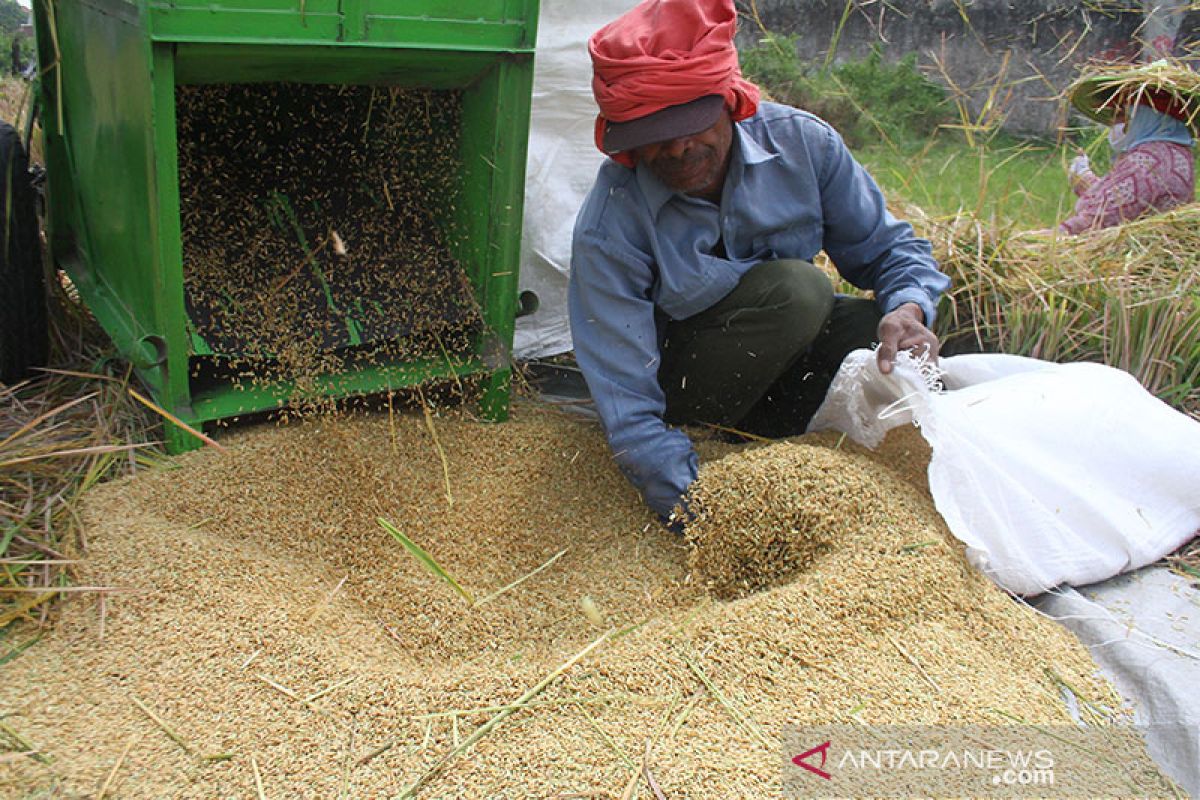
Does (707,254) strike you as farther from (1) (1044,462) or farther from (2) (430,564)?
(2) (430,564)

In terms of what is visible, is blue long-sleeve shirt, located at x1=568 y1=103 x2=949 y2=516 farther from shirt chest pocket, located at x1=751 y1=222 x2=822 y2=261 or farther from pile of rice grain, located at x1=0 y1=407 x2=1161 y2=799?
pile of rice grain, located at x1=0 y1=407 x2=1161 y2=799

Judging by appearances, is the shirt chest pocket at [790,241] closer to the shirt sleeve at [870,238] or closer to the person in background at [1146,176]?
the shirt sleeve at [870,238]

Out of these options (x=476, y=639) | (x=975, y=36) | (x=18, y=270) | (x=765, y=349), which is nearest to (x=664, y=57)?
(x=765, y=349)

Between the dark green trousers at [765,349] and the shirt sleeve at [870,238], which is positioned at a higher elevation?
the shirt sleeve at [870,238]

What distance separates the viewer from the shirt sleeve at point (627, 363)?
2260mm

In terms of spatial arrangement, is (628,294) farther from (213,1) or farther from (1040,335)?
(1040,335)

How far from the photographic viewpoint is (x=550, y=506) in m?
2.44

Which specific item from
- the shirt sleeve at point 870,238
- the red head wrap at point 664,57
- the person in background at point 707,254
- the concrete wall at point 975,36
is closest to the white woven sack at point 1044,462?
the person in background at point 707,254

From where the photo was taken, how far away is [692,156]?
7.50 feet

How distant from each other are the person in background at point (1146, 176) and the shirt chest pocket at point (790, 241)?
146 centimetres

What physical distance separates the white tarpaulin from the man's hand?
1.10 m

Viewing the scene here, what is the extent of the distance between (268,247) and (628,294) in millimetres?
1083

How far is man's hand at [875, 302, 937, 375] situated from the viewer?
2232 millimetres

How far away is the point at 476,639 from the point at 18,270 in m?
1.74
